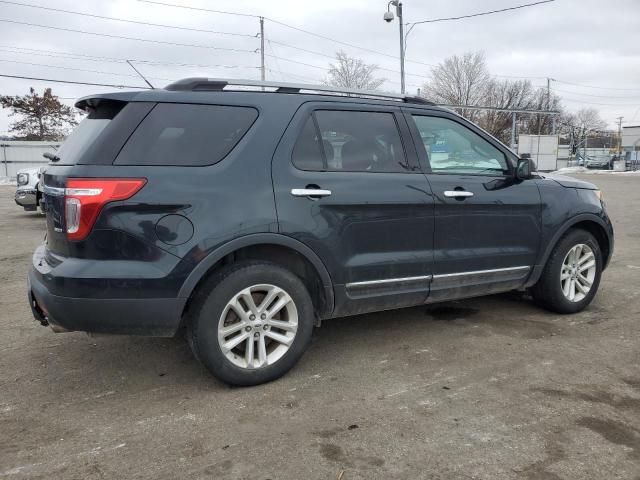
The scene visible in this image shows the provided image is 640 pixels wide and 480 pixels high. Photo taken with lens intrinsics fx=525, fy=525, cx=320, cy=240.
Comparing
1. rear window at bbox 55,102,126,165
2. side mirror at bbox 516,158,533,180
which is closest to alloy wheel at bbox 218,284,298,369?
rear window at bbox 55,102,126,165

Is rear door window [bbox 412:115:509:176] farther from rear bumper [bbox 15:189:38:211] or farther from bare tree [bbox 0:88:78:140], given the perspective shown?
bare tree [bbox 0:88:78:140]

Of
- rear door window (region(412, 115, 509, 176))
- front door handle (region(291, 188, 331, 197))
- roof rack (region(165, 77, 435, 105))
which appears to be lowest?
front door handle (region(291, 188, 331, 197))

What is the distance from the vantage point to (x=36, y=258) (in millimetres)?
3408

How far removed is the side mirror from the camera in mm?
4281

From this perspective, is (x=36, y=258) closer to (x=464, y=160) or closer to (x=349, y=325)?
(x=349, y=325)

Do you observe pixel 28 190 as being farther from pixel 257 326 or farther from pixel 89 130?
pixel 257 326

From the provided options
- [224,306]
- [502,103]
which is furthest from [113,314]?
[502,103]

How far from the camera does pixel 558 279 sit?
4.58 meters

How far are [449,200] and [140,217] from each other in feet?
7.17

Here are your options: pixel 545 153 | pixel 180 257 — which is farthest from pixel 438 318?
pixel 545 153

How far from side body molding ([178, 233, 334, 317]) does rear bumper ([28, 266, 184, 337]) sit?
0.42 ft

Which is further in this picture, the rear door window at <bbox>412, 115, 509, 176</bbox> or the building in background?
the building in background

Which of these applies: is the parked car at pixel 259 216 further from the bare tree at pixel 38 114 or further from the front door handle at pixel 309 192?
the bare tree at pixel 38 114

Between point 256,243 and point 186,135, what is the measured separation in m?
0.77
